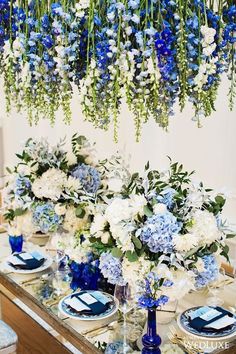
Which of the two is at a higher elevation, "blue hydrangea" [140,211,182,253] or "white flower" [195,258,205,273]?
"blue hydrangea" [140,211,182,253]

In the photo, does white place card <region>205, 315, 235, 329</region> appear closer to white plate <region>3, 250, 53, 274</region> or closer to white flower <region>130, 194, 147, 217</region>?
white flower <region>130, 194, 147, 217</region>

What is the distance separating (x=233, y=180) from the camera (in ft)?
11.2

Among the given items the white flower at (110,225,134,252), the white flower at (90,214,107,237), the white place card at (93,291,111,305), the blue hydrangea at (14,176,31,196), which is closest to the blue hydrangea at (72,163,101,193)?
the blue hydrangea at (14,176,31,196)

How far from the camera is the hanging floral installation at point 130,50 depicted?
1.77 meters

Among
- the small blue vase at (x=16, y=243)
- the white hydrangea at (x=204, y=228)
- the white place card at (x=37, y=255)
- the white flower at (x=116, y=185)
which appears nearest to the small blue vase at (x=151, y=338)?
the white hydrangea at (x=204, y=228)

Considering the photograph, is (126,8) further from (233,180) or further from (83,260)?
(233,180)

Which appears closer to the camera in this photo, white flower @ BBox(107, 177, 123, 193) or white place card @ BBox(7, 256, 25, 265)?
white flower @ BBox(107, 177, 123, 193)

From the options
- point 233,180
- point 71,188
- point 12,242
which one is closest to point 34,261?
point 12,242

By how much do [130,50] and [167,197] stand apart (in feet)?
1.70

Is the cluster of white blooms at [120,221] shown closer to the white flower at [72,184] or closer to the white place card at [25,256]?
the white flower at [72,184]

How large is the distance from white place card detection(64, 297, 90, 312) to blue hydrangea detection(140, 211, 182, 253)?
18.1 inches

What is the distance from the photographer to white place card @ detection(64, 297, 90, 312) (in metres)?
1.98

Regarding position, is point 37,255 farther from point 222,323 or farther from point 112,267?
point 222,323

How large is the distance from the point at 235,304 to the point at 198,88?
851 mm
